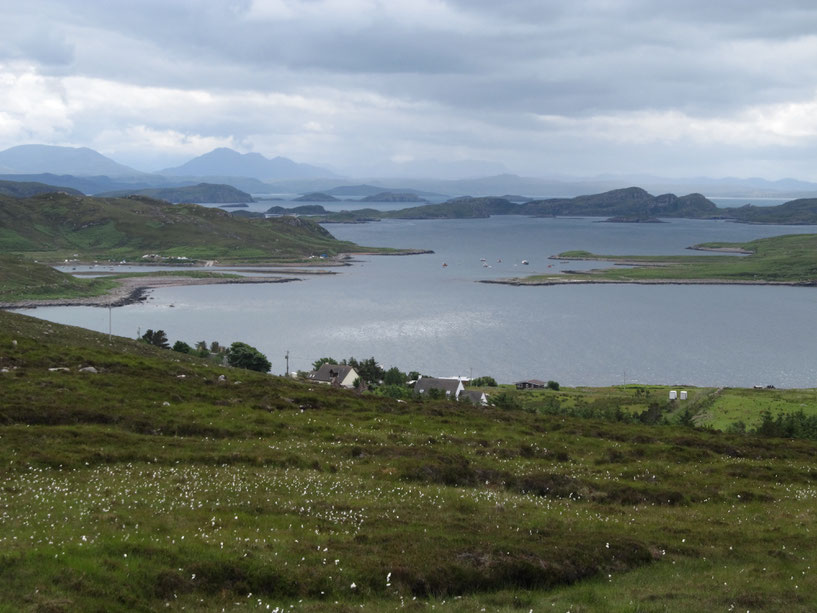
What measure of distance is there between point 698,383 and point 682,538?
74550 millimetres

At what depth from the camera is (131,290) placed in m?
154

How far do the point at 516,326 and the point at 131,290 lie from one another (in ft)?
270

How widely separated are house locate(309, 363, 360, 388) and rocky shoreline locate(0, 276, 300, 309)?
48738 mm

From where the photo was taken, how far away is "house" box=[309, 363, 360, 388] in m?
65.9

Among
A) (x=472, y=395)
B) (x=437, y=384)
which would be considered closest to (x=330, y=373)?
(x=437, y=384)

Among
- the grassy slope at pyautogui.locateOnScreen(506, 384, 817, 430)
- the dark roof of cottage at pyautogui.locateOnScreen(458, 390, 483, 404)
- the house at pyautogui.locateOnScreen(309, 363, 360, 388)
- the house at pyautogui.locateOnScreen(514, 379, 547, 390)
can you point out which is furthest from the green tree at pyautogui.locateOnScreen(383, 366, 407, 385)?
the house at pyautogui.locateOnScreen(514, 379, 547, 390)

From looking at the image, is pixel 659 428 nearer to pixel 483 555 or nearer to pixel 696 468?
pixel 696 468

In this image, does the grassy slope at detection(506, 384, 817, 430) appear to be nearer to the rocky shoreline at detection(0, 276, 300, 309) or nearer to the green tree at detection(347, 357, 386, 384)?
the green tree at detection(347, 357, 386, 384)

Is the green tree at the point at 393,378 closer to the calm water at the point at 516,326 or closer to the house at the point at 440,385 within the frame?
the house at the point at 440,385

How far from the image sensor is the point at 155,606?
10461mm

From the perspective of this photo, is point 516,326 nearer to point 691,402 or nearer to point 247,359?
point 691,402

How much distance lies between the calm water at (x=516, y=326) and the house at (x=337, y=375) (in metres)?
18.9

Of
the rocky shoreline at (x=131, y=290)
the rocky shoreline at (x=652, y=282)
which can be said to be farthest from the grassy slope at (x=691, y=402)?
the rocky shoreline at (x=652, y=282)

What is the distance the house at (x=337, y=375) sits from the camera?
2594 inches
